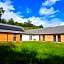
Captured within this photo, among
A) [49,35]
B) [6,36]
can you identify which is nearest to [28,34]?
[49,35]

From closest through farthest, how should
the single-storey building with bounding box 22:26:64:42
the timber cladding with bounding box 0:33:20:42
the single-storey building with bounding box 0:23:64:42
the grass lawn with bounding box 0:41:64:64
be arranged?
the grass lawn with bounding box 0:41:64:64, the timber cladding with bounding box 0:33:20:42, the single-storey building with bounding box 0:23:64:42, the single-storey building with bounding box 22:26:64:42

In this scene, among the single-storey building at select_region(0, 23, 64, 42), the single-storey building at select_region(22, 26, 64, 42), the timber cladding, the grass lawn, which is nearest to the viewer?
the grass lawn

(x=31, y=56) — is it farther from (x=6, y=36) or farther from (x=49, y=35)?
(x=49, y=35)

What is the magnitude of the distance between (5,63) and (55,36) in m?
30.9

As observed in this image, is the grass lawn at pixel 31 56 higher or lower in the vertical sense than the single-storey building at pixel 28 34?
lower

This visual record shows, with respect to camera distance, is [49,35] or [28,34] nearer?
[49,35]

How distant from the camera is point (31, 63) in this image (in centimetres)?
1087

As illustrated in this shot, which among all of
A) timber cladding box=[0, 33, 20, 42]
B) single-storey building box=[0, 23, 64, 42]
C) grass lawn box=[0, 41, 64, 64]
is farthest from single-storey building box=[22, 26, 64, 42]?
grass lawn box=[0, 41, 64, 64]

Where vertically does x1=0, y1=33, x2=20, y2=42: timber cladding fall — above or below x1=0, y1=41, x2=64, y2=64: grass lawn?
above

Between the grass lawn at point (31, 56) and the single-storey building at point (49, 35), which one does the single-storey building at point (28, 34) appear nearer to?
the single-storey building at point (49, 35)

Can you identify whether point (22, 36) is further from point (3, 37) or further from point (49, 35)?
point (3, 37)

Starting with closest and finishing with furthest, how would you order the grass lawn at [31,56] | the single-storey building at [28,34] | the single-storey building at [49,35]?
the grass lawn at [31,56] < the single-storey building at [28,34] < the single-storey building at [49,35]

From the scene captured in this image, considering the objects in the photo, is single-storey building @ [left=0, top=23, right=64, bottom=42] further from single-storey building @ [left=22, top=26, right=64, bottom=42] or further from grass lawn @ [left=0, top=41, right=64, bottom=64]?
grass lawn @ [left=0, top=41, right=64, bottom=64]

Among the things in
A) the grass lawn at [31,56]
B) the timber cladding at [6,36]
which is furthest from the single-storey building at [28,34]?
the grass lawn at [31,56]
